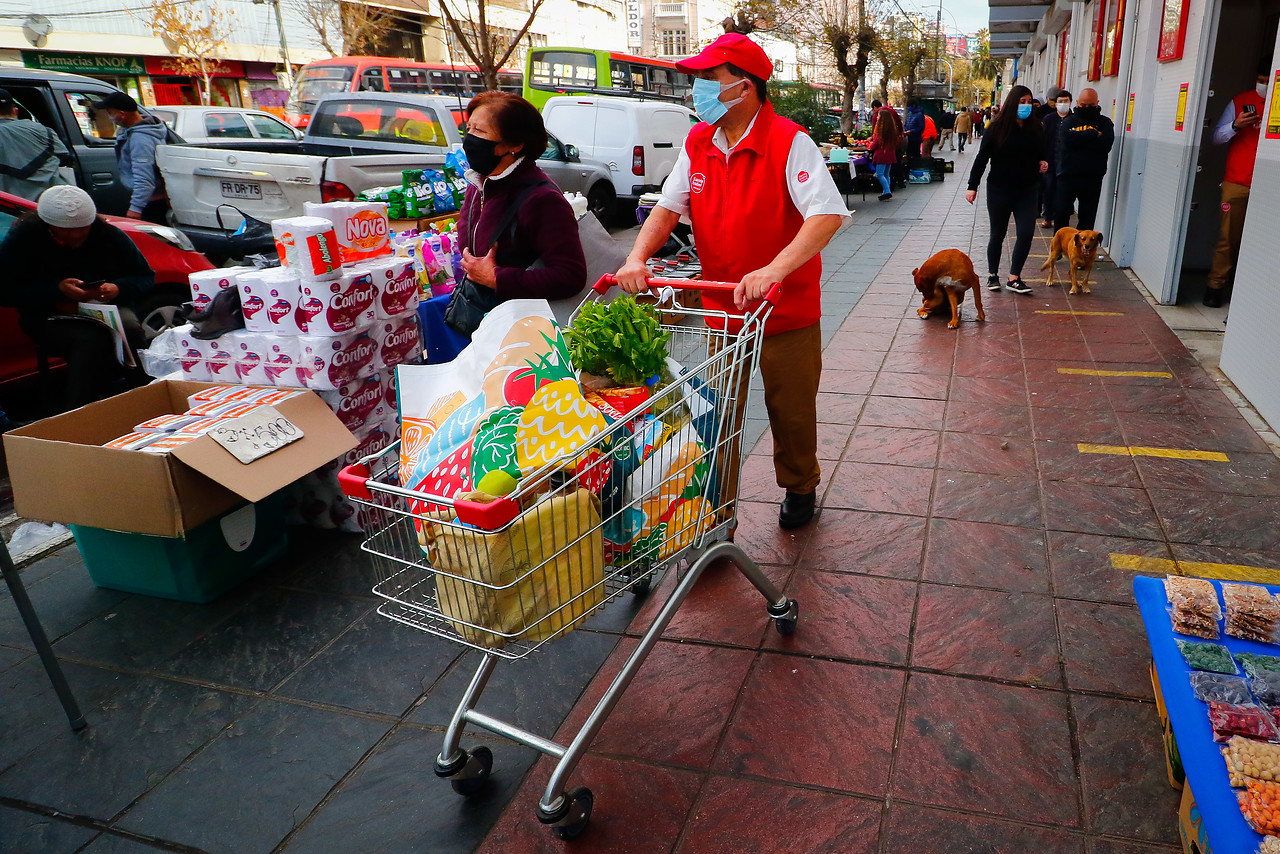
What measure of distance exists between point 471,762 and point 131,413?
2.58 meters

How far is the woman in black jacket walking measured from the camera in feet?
25.0

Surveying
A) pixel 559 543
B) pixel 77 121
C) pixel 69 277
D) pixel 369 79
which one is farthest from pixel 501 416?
pixel 369 79

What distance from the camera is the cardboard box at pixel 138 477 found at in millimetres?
3223

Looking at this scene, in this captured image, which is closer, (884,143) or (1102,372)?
(1102,372)

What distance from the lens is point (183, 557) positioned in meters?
3.42

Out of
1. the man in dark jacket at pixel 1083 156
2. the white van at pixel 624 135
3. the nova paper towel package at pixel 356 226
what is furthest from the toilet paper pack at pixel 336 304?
the white van at pixel 624 135

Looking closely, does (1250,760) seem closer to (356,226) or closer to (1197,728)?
(1197,728)

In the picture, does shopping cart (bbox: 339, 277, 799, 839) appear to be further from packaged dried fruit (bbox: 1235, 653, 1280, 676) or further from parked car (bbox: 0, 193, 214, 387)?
parked car (bbox: 0, 193, 214, 387)

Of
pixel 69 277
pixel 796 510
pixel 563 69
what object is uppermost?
pixel 563 69

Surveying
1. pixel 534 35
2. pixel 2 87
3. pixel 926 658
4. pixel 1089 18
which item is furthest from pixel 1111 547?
pixel 534 35

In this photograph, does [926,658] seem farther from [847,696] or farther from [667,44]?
[667,44]

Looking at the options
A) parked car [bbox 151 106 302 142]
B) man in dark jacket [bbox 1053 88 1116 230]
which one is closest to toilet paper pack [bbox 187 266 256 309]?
man in dark jacket [bbox 1053 88 1116 230]

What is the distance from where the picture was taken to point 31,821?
2426 millimetres

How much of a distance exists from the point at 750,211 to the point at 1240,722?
2159 millimetres
